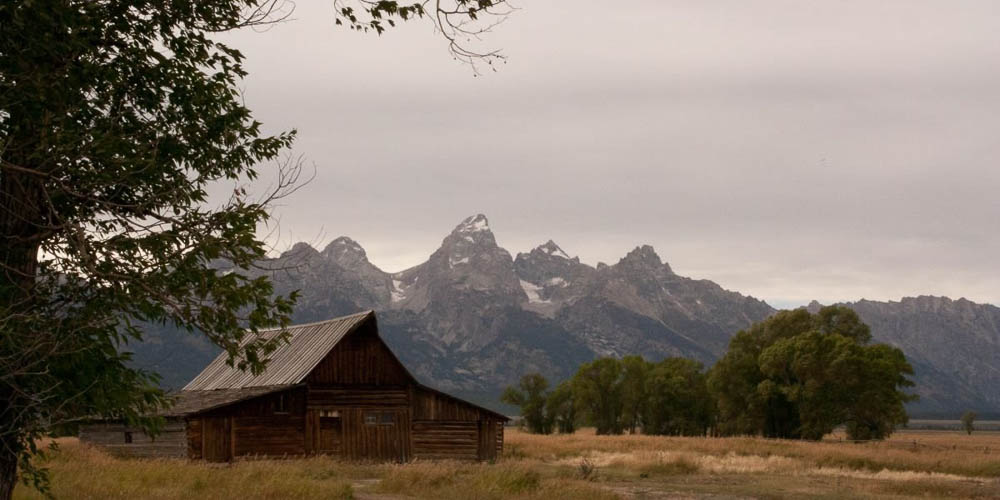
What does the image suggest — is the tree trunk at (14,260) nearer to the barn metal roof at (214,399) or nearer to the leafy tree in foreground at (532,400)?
the barn metal roof at (214,399)

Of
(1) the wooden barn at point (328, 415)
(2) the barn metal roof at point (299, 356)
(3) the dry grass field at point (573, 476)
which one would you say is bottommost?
(3) the dry grass field at point (573, 476)

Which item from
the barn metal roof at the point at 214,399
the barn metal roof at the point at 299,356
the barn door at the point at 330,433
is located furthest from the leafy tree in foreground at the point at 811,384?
the barn metal roof at the point at 214,399

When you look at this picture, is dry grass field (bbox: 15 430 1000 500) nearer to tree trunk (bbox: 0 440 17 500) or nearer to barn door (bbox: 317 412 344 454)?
barn door (bbox: 317 412 344 454)

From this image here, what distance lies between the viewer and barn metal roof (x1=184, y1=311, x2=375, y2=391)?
152 feet

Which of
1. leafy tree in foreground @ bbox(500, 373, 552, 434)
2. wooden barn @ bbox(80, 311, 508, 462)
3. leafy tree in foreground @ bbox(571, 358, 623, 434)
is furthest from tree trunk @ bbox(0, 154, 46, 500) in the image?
leafy tree in foreground @ bbox(571, 358, 623, 434)

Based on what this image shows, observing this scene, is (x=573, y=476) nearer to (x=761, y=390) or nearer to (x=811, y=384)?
(x=811, y=384)

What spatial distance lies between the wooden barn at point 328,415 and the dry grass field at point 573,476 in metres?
2.70

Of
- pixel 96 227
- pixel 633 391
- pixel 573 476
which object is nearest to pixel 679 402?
pixel 633 391

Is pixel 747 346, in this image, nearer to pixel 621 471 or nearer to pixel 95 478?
pixel 621 471

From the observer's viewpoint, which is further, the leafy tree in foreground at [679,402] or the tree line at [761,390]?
the leafy tree in foreground at [679,402]

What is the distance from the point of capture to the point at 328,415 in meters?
46.6

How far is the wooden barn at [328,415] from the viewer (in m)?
44.1

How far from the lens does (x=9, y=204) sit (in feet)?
47.7

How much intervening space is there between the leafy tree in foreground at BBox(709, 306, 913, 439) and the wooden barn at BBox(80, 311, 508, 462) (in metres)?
32.5
